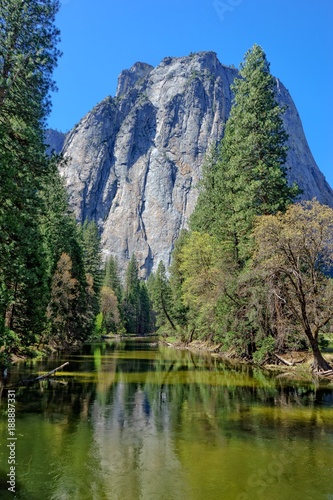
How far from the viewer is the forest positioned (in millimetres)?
14688

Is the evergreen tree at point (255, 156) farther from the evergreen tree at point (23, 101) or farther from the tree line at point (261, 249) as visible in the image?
the evergreen tree at point (23, 101)

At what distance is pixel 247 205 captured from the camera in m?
28.9

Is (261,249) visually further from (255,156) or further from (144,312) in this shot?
(144,312)

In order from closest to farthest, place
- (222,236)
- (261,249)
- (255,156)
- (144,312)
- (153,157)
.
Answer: (261,249) < (255,156) < (222,236) < (144,312) < (153,157)

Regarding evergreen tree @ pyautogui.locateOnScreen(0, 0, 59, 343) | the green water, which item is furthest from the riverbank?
evergreen tree @ pyautogui.locateOnScreen(0, 0, 59, 343)

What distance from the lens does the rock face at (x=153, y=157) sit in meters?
154

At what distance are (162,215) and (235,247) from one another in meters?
122

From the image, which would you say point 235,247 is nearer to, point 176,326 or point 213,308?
point 213,308

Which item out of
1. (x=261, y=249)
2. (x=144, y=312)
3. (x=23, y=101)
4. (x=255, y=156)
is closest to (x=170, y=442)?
(x=23, y=101)

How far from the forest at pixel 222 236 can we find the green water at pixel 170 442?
362 cm

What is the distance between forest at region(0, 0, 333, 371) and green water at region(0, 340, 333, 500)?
11.9ft

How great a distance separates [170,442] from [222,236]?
Result: 26.1 metres

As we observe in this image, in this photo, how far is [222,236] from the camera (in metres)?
35.0

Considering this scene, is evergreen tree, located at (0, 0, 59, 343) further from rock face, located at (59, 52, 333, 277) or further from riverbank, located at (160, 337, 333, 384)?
rock face, located at (59, 52, 333, 277)
